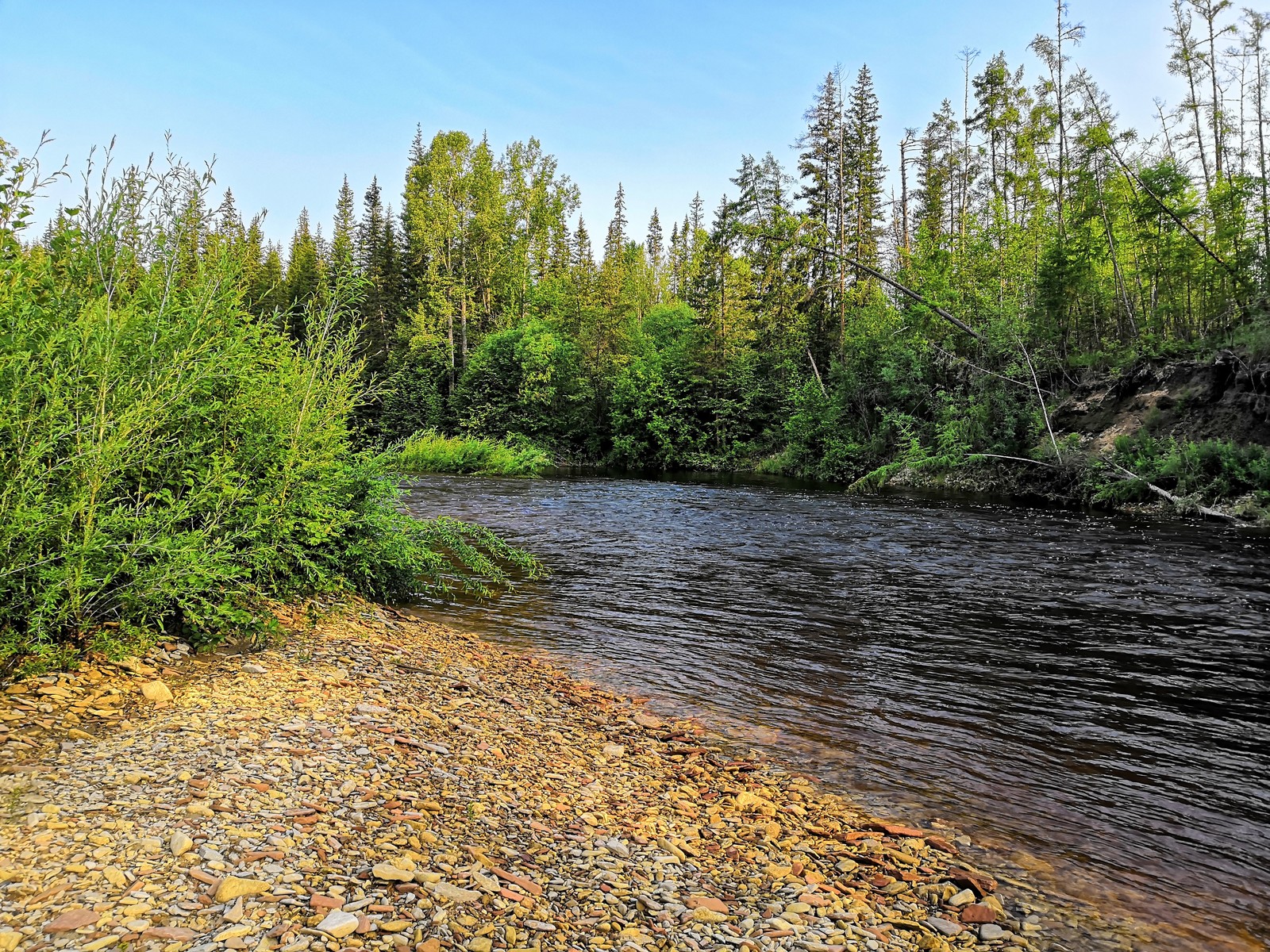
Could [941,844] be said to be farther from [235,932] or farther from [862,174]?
[862,174]

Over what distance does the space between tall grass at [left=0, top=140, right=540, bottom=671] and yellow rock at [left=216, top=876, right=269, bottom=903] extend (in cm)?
211

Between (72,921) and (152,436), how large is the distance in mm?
3592

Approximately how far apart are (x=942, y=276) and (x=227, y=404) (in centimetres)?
3133

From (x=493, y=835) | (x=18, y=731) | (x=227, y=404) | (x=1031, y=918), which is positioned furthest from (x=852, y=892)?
(x=227, y=404)

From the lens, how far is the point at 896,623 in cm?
862

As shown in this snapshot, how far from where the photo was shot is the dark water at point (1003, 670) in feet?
13.5

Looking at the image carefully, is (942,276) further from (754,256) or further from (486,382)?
(486,382)

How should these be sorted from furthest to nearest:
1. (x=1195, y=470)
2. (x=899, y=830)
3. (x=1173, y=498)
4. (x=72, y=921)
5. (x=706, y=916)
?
(x=1195, y=470)
(x=1173, y=498)
(x=899, y=830)
(x=706, y=916)
(x=72, y=921)

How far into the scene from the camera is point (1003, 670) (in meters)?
7.03

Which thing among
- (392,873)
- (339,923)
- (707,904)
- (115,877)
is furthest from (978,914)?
(115,877)

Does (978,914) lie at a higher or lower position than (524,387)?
lower

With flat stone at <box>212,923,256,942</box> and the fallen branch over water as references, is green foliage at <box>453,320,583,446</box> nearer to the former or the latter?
the fallen branch over water

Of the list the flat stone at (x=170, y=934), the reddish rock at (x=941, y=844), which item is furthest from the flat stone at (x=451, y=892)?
the reddish rock at (x=941, y=844)

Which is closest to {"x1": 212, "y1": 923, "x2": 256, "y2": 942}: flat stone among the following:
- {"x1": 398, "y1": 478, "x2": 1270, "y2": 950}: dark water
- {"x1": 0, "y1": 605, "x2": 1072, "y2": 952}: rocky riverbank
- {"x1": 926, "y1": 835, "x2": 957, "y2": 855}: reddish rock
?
{"x1": 0, "y1": 605, "x2": 1072, "y2": 952}: rocky riverbank
